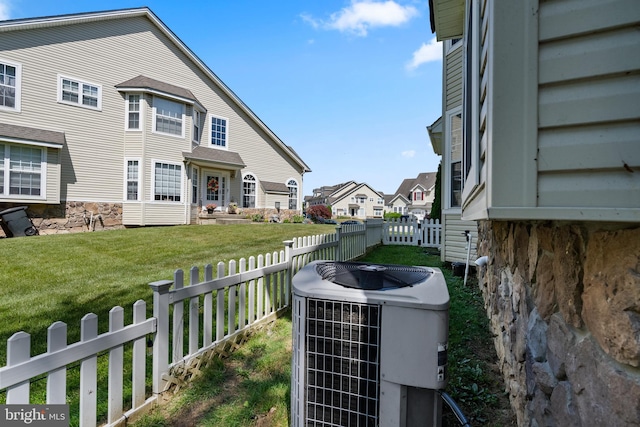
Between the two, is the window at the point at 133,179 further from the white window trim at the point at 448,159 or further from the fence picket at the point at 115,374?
the fence picket at the point at 115,374

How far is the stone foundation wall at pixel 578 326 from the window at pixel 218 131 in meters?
17.2

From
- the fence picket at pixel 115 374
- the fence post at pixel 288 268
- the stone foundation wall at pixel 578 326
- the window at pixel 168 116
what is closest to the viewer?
the stone foundation wall at pixel 578 326

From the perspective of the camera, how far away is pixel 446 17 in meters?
5.14

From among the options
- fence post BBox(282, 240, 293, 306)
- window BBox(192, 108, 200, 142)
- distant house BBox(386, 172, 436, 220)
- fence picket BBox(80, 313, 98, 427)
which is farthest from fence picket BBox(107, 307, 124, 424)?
distant house BBox(386, 172, 436, 220)

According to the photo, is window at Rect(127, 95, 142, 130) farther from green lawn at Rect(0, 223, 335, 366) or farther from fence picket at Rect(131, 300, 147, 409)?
fence picket at Rect(131, 300, 147, 409)

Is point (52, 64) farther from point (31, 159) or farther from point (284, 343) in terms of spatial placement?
point (284, 343)

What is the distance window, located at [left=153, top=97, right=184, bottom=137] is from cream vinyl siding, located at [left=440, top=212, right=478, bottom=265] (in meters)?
12.5

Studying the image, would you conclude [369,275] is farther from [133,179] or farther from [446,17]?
[133,179]

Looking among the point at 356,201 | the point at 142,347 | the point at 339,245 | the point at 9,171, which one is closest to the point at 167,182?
the point at 9,171

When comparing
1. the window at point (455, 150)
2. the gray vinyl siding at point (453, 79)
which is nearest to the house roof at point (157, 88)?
the gray vinyl siding at point (453, 79)

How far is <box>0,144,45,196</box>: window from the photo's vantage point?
1156cm

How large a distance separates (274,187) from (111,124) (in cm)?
846

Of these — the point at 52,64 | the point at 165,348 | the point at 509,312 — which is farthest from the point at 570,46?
the point at 52,64

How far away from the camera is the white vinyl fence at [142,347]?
1713 mm
